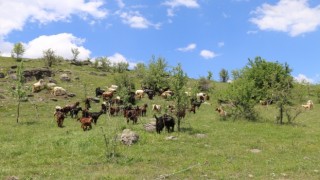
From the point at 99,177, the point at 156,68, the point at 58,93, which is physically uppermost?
the point at 156,68

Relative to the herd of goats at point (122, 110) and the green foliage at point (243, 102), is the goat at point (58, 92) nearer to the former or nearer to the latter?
the herd of goats at point (122, 110)

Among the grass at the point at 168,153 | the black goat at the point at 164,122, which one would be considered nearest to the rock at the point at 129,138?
the grass at the point at 168,153

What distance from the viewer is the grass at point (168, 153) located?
19.7 m

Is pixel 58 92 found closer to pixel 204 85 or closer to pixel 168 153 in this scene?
pixel 204 85

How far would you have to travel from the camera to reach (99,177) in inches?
720

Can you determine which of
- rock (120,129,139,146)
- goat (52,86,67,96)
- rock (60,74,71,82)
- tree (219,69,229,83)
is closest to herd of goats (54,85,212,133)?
rock (120,129,139,146)

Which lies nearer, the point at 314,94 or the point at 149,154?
the point at 149,154

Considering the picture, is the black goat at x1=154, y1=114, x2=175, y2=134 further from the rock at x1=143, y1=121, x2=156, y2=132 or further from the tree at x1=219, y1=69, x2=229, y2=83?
the tree at x1=219, y1=69, x2=229, y2=83

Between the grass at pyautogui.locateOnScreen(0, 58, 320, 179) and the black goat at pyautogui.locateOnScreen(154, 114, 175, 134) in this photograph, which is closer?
the grass at pyautogui.locateOnScreen(0, 58, 320, 179)

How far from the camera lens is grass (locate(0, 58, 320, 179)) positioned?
1967 centimetres

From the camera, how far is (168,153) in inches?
945

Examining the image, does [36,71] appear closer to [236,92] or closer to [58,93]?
[58,93]

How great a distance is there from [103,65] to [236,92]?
5766cm

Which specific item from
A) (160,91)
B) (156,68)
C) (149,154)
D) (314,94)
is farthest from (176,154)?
(314,94)
